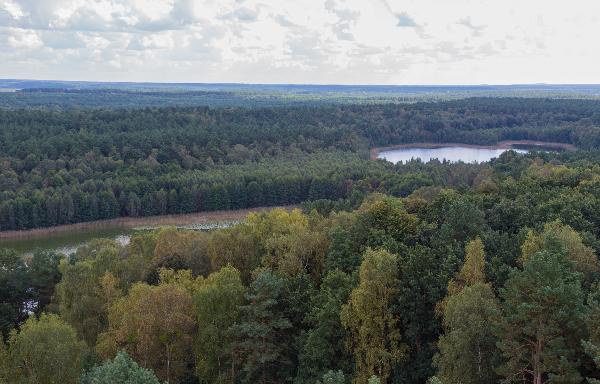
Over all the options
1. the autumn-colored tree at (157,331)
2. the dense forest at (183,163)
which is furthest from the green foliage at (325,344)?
the dense forest at (183,163)

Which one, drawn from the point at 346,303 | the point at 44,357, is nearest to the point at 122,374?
the point at 44,357

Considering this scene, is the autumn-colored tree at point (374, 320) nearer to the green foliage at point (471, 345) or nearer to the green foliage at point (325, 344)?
the green foliage at point (325, 344)

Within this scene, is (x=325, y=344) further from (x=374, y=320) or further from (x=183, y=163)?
(x=183, y=163)

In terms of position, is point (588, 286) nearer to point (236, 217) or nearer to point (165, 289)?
point (165, 289)

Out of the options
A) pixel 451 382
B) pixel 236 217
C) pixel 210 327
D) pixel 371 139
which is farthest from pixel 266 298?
pixel 371 139

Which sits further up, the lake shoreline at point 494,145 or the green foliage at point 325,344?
the green foliage at point 325,344
